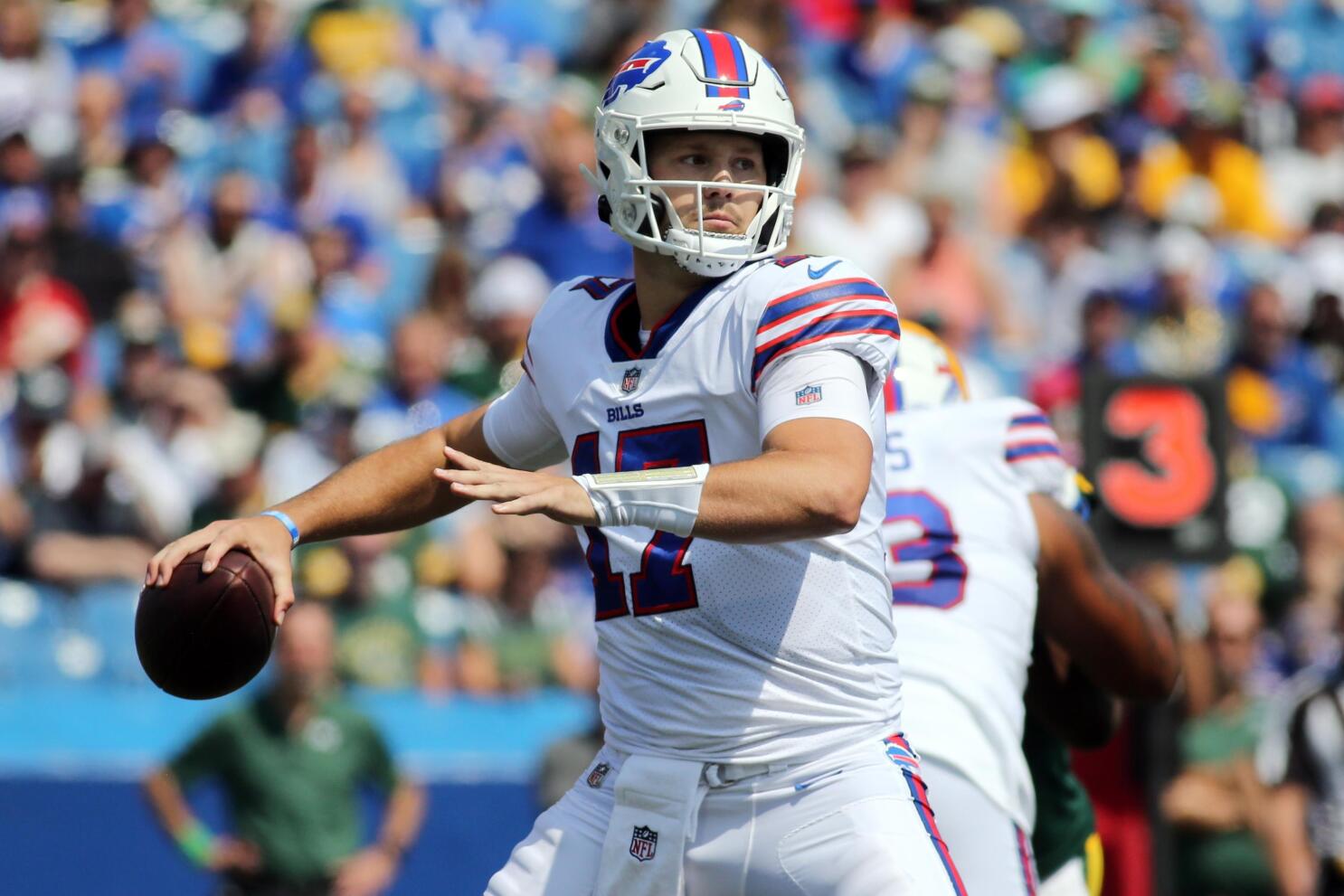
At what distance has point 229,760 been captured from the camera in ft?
22.4

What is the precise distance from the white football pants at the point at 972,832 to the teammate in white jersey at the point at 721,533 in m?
0.54

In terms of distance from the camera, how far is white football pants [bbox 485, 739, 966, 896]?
123 inches

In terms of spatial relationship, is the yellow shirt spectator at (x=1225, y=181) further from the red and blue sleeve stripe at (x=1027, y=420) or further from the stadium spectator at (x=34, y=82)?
the red and blue sleeve stripe at (x=1027, y=420)

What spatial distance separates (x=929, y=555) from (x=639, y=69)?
1.27m

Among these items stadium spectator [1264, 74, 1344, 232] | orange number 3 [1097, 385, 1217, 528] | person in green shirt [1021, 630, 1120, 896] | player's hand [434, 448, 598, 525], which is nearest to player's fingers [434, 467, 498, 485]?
player's hand [434, 448, 598, 525]

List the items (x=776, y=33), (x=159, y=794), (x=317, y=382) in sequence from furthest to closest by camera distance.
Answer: (x=776, y=33), (x=317, y=382), (x=159, y=794)

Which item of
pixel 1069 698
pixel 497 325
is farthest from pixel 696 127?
pixel 497 325

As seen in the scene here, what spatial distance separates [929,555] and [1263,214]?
8317 mm

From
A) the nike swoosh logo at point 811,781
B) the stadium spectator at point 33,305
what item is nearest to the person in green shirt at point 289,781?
the stadium spectator at point 33,305

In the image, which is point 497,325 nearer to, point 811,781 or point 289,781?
point 289,781

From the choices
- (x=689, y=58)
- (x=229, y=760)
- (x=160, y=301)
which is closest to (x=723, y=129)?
(x=689, y=58)

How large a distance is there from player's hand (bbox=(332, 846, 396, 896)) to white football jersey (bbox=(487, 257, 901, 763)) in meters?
3.76

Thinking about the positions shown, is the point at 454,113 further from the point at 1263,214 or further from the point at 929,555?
the point at 929,555

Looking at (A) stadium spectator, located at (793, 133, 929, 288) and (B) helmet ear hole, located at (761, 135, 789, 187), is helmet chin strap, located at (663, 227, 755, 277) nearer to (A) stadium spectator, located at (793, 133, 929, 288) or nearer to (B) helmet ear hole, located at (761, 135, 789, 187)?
(B) helmet ear hole, located at (761, 135, 789, 187)
